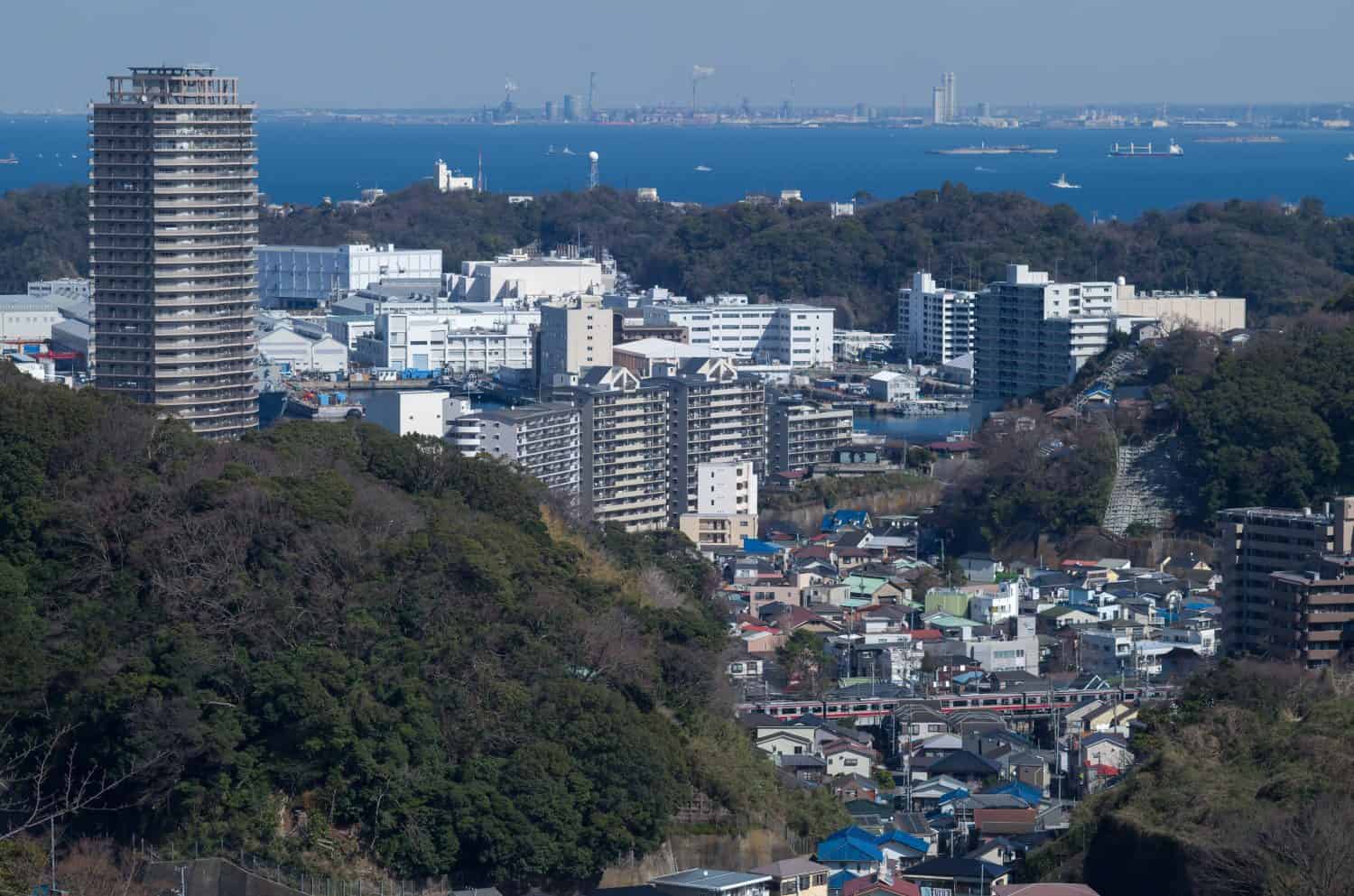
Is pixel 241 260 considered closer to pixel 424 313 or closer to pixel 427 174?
pixel 424 313

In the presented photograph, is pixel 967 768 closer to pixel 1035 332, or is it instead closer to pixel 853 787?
pixel 853 787

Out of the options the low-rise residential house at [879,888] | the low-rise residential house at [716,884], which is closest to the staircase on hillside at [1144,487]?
the low-rise residential house at [879,888]

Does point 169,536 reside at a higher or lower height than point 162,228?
lower

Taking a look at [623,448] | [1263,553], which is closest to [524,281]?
[623,448]

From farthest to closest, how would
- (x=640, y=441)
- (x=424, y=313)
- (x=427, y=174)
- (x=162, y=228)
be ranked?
(x=427, y=174), (x=424, y=313), (x=640, y=441), (x=162, y=228)

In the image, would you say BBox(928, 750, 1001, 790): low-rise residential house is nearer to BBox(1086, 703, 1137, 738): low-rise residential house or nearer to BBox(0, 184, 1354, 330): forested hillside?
BBox(1086, 703, 1137, 738): low-rise residential house

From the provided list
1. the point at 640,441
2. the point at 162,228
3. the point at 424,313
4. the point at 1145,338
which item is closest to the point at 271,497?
the point at 162,228

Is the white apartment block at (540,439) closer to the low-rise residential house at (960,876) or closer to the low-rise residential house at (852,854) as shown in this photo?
the low-rise residential house at (852,854)
